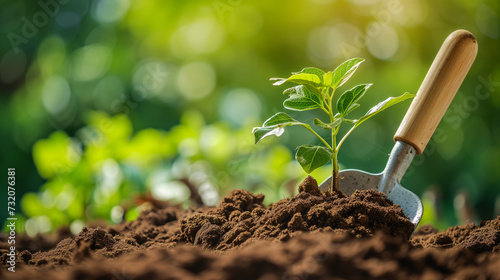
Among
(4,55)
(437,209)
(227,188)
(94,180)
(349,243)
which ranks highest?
(4,55)

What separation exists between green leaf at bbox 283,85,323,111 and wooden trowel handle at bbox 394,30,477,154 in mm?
196

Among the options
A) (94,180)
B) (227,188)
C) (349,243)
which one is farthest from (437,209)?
(349,243)

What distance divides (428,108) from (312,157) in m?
0.26

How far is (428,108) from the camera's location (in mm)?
827

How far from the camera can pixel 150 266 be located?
0.43 meters

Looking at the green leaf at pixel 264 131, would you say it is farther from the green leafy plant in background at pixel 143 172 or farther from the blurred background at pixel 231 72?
the blurred background at pixel 231 72

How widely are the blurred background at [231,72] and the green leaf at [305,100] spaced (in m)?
0.72

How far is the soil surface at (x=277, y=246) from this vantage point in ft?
1.44

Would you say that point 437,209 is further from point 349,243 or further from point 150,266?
point 150,266

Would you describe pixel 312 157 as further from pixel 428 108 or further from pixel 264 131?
pixel 428 108

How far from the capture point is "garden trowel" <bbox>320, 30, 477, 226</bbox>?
2.66 feet

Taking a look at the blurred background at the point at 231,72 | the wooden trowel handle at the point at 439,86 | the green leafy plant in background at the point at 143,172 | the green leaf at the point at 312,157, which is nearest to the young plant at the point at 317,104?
the green leaf at the point at 312,157

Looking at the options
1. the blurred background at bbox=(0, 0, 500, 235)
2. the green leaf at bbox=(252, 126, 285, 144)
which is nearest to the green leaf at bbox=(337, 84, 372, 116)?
the green leaf at bbox=(252, 126, 285, 144)

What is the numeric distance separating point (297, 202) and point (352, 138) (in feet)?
4.41
